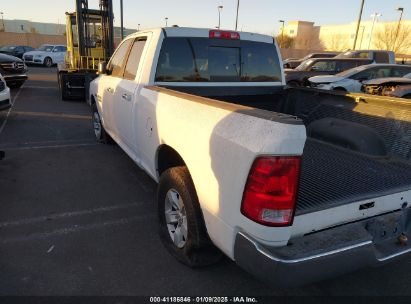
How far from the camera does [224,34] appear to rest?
13.7 ft

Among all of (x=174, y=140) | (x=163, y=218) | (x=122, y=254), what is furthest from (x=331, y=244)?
(x=122, y=254)

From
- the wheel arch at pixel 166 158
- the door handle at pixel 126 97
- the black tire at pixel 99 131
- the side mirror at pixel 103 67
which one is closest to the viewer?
the wheel arch at pixel 166 158

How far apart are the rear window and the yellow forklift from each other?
338 inches

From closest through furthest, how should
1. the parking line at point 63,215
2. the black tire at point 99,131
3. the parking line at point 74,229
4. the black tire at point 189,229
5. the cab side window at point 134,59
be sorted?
the black tire at point 189,229 → the parking line at point 74,229 → the parking line at point 63,215 → the cab side window at point 134,59 → the black tire at point 99,131

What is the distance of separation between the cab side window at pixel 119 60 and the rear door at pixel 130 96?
0.22m

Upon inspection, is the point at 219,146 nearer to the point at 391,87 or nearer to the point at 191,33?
the point at 191,33

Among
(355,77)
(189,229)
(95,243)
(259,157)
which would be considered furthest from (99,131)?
(355,77)

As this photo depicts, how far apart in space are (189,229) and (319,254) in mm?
1071

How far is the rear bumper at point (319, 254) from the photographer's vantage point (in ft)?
6.45

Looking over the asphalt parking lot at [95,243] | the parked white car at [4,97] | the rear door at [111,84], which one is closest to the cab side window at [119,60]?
the rear door at [111,84]

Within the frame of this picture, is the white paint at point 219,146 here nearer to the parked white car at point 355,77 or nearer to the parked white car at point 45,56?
the parked white car at point 355,77

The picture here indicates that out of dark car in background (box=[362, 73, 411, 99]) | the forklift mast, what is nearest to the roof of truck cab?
dark car in background (box=[362, 73, 411, 99])

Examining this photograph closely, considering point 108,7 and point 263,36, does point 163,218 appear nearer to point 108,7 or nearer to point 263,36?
point 263,36

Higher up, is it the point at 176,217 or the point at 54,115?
the point at 176,217
